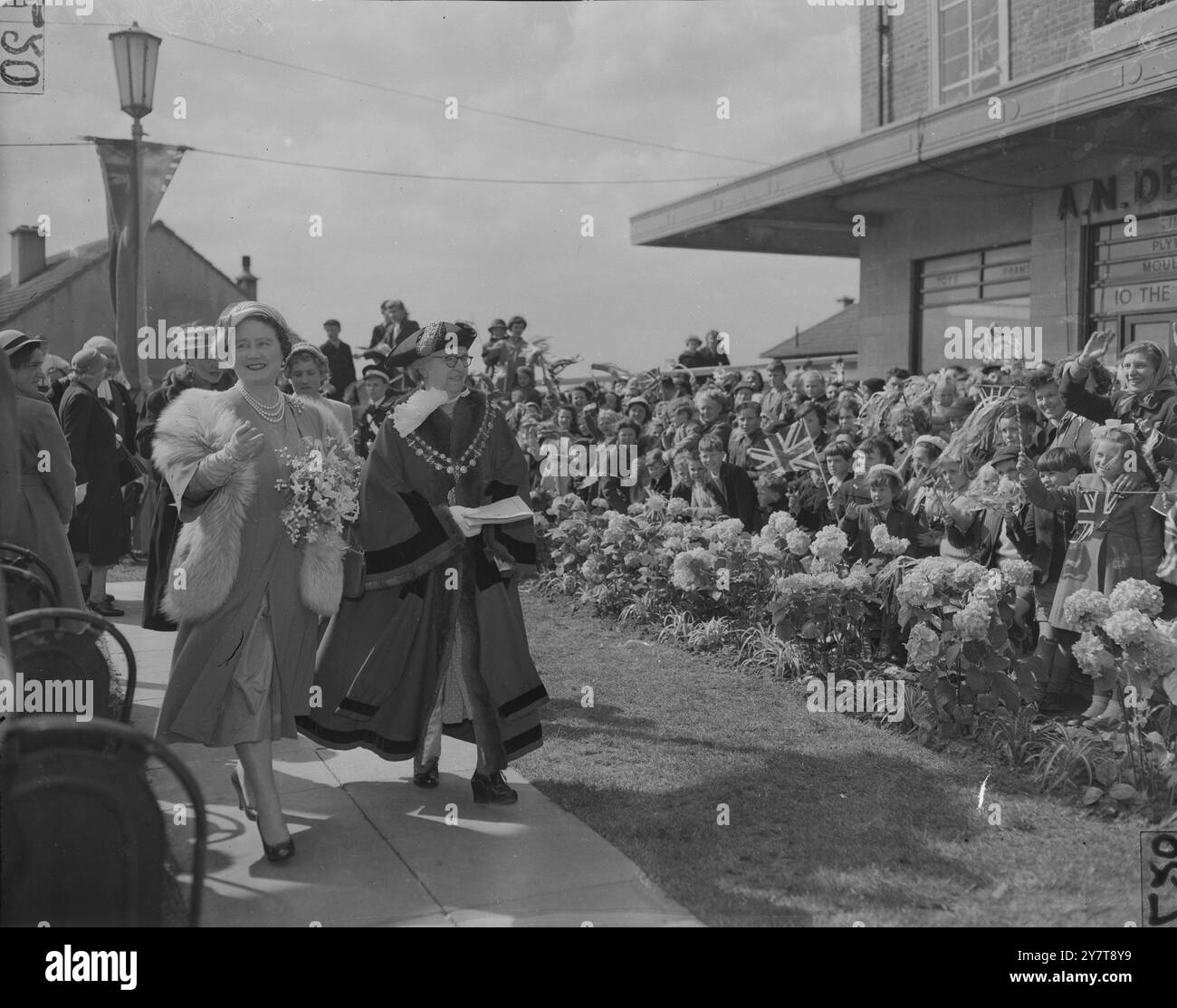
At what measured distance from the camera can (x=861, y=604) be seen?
611 centimetres

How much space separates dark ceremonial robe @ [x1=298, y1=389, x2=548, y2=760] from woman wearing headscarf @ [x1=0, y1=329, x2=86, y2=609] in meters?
1.55

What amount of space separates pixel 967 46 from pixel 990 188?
1.79 meters

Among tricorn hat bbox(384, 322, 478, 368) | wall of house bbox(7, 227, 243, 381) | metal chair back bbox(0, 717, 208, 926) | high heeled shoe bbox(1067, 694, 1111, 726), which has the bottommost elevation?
high heeled shoe bbox(1067, 694, 1111, 726)

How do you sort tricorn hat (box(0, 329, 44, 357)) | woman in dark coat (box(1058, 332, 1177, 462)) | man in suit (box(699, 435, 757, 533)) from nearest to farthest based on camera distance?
tricorn hat (box(0, 329, 44, 357))
woman in dark coat (box(1058, 332, 1177, 462))
man in suit (box(699, 435, 757, 533))

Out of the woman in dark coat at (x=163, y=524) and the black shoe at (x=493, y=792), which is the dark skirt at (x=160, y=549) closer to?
the woman in dark coat at (x=163, y=524)

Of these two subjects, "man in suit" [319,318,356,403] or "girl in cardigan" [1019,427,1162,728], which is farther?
"man in suit" [319,318,356,403]

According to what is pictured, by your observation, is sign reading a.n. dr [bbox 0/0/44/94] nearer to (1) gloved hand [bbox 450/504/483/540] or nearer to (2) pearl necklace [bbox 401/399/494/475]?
(2) pearl necklace [bbox 401/399/494/475]

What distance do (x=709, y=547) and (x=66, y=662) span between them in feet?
15.0

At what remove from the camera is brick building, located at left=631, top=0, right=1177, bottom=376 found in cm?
991

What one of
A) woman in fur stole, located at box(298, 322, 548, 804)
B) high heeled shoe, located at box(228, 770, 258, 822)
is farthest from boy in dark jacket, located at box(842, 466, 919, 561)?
high heeled shoe, located at box(228, 770, 258, 822)

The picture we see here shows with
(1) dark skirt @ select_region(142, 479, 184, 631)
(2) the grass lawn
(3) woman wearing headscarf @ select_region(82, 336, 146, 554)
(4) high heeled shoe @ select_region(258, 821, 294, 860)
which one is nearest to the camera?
(2) the grass lawn

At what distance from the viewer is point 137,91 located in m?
8.05

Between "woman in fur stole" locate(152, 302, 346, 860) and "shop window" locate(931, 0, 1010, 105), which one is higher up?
"shop window" locate(931, 0, 1010, 105)

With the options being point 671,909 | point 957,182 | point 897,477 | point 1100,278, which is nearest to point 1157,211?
point 1100,278
